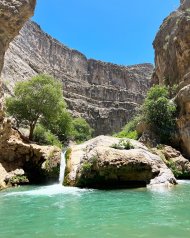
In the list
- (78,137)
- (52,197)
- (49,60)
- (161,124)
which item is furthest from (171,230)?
(49,60)

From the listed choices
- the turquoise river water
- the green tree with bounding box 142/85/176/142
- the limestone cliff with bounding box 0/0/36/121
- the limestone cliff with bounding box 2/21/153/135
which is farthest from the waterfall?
Answer: the limestone cliff with bounding box 2/21/153/135

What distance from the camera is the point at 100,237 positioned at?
8.72 metres

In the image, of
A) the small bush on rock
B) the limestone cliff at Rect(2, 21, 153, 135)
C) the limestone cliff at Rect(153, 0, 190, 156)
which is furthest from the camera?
the limestone cliff at Rect(2, 21, 153, 135)

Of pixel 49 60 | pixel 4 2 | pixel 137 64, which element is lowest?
pixel 4 2

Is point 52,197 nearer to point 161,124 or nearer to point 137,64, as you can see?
point 161,124

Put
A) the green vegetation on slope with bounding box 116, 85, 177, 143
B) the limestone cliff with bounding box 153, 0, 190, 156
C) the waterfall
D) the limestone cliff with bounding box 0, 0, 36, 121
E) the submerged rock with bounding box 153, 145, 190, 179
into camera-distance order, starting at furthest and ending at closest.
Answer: the green vegetation on slope with bounding box 116, 85, 177, 143, the limestone cliff with bounding box 153, 0, 190, 156, the submerged rock with bounding box 153, 145, 190, 179, the limestone cliff with bounding box 0, 0, 36, 121, the waterfall

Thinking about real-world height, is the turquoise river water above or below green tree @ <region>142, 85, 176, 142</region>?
below

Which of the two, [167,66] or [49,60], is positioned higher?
[49,60]

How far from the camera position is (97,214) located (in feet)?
38.7

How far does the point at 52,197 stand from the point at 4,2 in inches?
667

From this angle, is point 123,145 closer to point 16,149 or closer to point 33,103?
point 16,149

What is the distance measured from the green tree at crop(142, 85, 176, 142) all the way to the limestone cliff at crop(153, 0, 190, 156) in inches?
38.8

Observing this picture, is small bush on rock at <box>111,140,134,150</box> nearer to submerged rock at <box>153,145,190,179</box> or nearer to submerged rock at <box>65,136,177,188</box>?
submerged rock at <box>65,136,177,188</box>

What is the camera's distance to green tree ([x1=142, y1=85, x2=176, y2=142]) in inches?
1294
